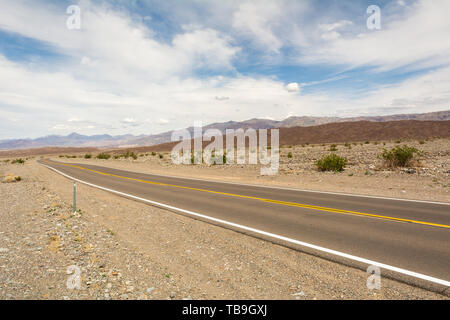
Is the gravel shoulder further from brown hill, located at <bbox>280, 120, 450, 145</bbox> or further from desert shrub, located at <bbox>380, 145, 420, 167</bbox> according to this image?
brown hill, located at <bbox>280, 120, 450, 145</bbox>

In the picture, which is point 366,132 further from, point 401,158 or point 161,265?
point 161,265

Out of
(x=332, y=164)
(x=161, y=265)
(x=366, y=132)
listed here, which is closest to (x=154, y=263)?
(x=161, y=265)

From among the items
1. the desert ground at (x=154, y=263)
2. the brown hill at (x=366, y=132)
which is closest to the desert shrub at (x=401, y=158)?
the desert ground at (x=154, y=263)

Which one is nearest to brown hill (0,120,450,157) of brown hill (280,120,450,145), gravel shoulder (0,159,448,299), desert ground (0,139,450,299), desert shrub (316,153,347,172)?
brown hill (280,120,450,145)

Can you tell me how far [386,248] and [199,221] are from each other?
202 inches

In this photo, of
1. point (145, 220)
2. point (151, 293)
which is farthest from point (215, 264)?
point (145, 220)

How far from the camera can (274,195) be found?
12180mm

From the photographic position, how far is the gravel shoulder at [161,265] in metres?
4.12

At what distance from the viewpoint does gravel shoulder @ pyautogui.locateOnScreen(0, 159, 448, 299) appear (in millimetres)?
4117

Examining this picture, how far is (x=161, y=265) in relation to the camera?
16.9ft

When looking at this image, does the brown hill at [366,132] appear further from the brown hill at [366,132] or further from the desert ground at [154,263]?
the desert ground at [154,263]

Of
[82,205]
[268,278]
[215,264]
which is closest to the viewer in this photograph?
[268,278]
